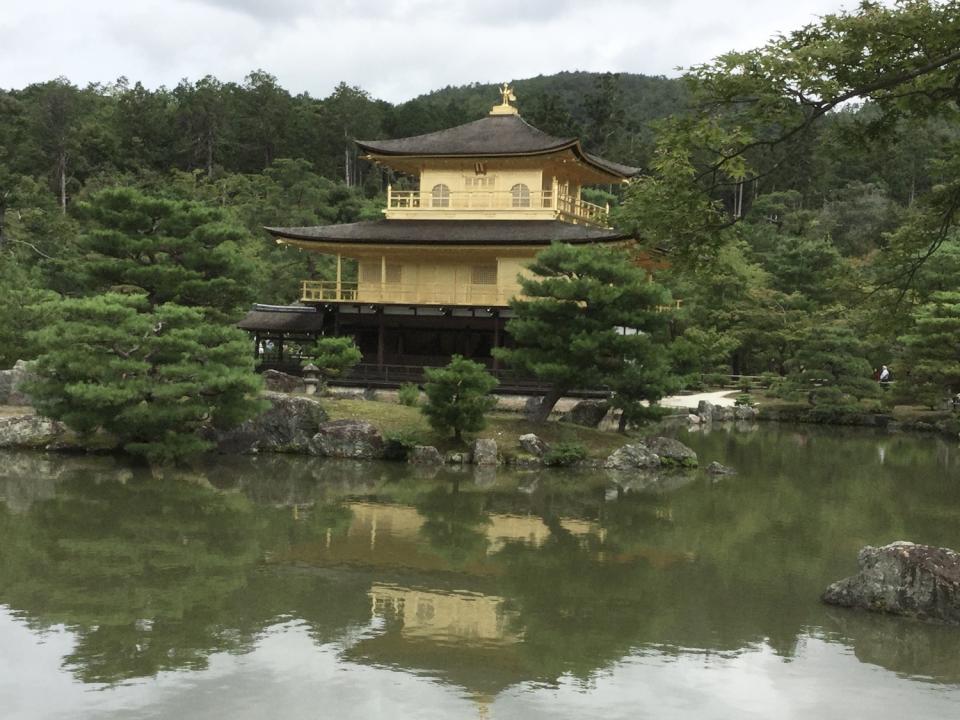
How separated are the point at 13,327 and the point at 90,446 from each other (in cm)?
623

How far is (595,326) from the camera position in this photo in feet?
67.6

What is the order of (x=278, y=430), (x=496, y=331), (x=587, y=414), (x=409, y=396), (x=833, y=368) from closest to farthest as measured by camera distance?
(x=278, y=430) < (x=409, y=396) < (x=587, y=414) < (x=496, y=331) < (x=833, y=368)

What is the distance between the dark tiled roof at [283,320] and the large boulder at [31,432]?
8.59m

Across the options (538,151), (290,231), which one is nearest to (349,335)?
(290,231)

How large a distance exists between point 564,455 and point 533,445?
769 millimetres

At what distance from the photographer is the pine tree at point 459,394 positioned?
1969cm

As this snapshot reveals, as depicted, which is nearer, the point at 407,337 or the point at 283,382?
the point at 283,382

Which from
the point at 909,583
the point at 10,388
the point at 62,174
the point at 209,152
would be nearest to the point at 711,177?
the point at 909,583

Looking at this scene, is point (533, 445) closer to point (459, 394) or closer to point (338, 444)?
point (459, 394)

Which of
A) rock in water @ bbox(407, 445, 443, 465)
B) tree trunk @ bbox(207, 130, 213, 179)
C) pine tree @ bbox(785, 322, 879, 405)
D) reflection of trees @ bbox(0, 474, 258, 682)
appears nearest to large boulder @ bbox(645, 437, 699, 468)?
rock in water @ bbox(407, 445, 443, 465)

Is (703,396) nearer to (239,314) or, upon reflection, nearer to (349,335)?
(349,335)

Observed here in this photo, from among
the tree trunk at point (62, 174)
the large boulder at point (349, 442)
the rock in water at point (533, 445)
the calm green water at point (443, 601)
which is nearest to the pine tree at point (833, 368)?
the calm green water at point (443, 601)

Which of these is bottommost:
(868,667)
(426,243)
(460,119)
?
(868,667)

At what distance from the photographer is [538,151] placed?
27.0 m
